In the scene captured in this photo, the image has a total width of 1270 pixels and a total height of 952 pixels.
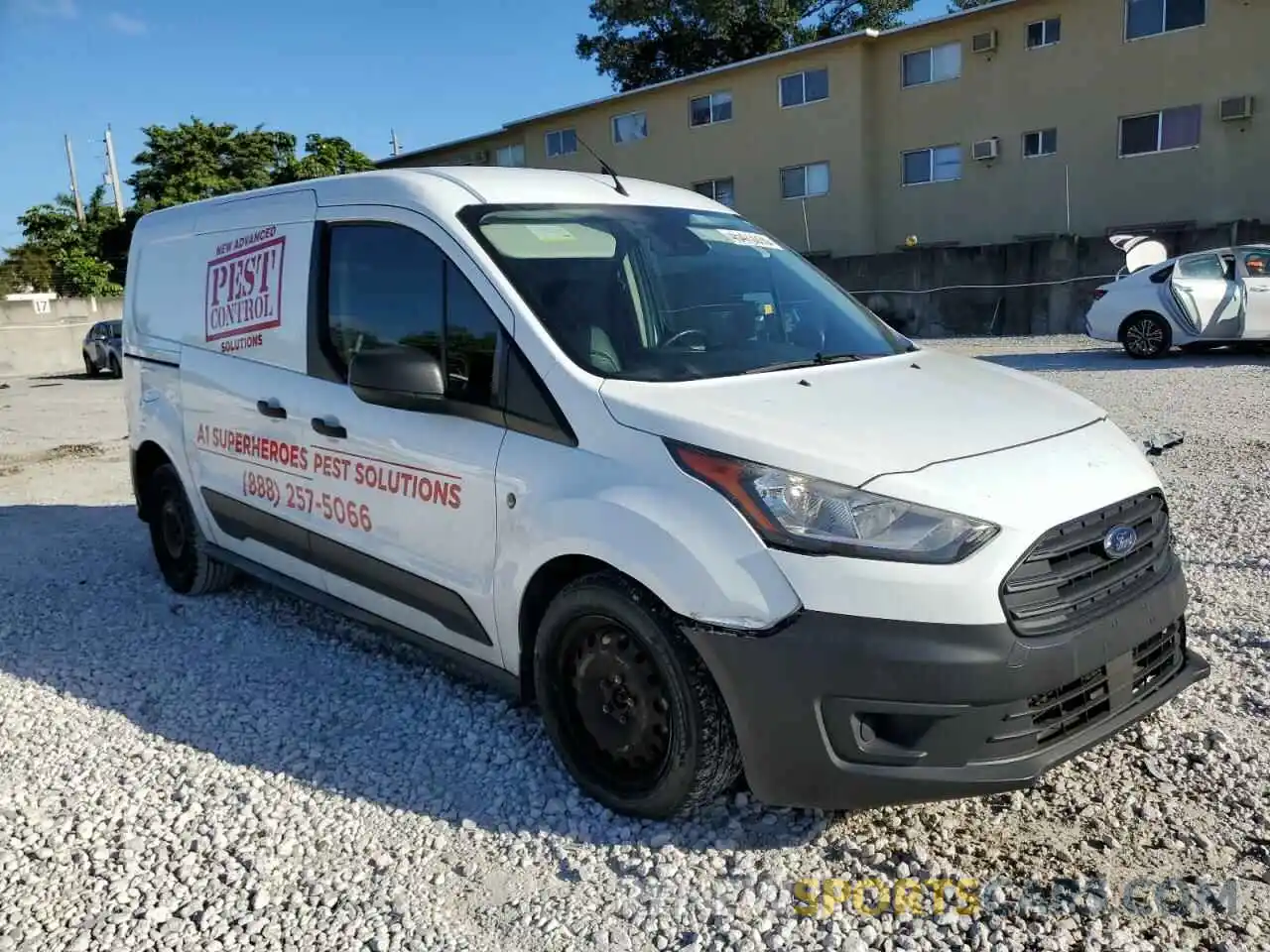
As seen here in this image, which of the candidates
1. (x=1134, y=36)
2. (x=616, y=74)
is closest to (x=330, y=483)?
(x=1134, y=36)

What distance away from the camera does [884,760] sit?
2.72 meters

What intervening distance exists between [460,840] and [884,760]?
1313mm

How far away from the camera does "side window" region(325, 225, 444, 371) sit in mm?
3711

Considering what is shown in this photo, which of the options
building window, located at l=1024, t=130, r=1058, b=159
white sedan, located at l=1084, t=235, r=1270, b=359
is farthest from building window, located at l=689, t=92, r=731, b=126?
white sedan, located at l=1084, t=235, r=1270, b=359

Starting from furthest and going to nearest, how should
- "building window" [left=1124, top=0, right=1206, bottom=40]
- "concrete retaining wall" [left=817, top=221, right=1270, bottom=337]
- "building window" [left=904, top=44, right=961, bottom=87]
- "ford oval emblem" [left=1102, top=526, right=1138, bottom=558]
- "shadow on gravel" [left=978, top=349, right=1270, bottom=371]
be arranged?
"building window" [left=904, top=44, right=961, bottom=87] < "building window" [left=1124, top=0, right=1206, bottom=40] < "concrete retaining wall" [left=817, top=221, right=1270, bottom=337] < "shadow on gravel" [left=978, top=349, right=1270, bottom=371] < "ford oval emblem" [left=1102, top=526, right=1138, bottom=558]

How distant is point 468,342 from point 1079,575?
2.05m

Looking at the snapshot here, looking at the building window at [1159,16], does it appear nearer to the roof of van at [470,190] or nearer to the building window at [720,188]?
the building window at [720,188]

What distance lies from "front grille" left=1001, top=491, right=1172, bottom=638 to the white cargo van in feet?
0.03

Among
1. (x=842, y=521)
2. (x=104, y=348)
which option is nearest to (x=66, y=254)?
(x=104, y=348)

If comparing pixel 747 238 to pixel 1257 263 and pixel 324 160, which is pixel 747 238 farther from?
pixel 324 160

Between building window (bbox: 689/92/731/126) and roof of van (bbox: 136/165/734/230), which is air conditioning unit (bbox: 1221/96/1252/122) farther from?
roof of van (bbox: 136/165/734/230)

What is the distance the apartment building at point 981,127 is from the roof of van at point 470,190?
841 inches

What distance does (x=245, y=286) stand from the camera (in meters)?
4.72

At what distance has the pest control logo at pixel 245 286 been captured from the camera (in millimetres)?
4520
